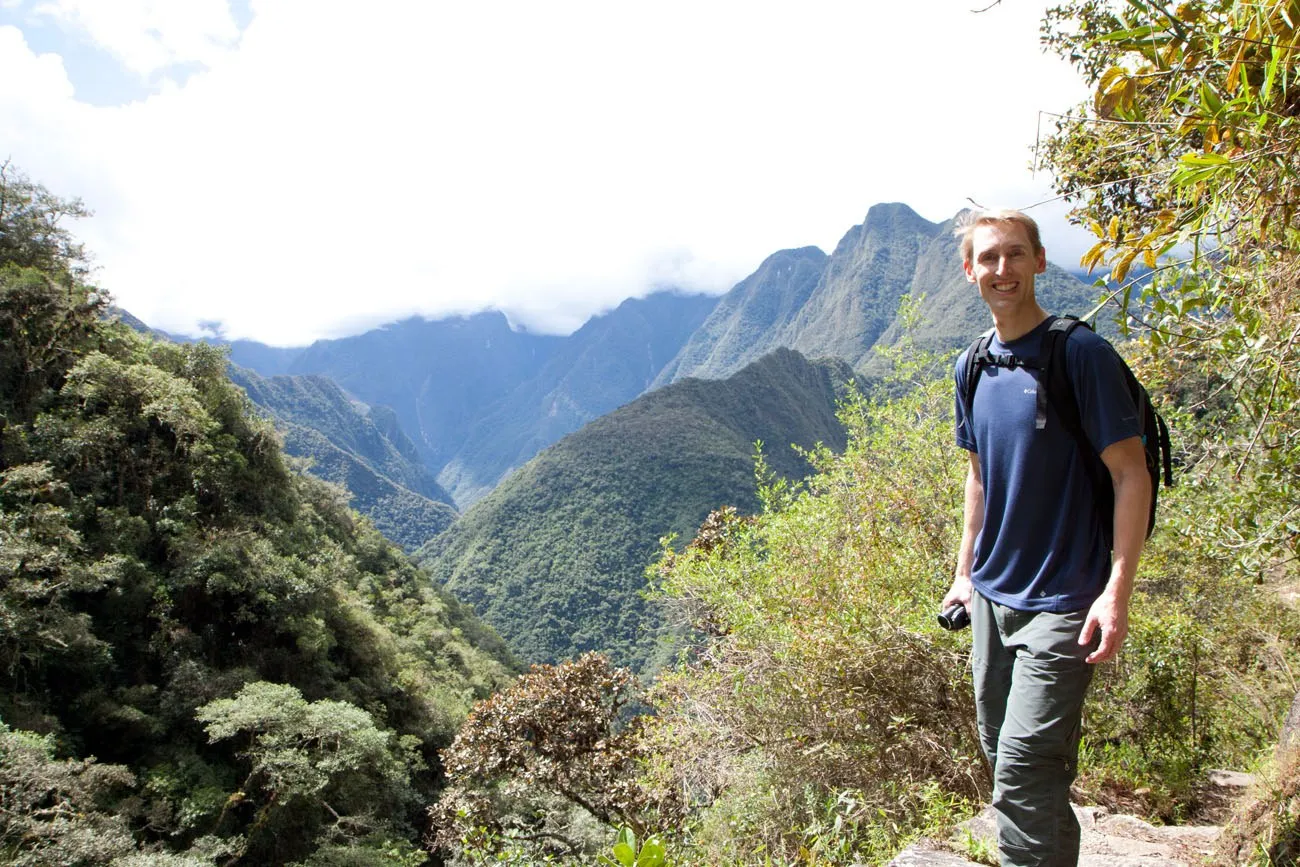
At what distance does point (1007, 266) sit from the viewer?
6.23 feet

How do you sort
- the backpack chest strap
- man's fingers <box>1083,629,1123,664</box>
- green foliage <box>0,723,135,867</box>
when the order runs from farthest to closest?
green foliage <box>0,723,135,867</box> < the backpack chest strap < man's fingers <box>1083,629,1123,664</box>

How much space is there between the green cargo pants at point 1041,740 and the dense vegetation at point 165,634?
13.6 metres

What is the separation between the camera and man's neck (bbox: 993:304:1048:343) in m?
1.91

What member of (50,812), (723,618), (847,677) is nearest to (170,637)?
(50,812)

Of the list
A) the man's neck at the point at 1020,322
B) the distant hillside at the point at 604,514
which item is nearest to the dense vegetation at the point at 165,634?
the man's neck at the point at 1020,322

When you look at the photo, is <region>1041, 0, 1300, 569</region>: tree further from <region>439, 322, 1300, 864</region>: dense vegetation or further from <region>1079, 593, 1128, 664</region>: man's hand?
<region>439, 322, 1300, 864</region>: dense vegetation

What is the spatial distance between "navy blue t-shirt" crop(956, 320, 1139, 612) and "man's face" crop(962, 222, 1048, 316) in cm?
10

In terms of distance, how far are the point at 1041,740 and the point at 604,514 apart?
263ft

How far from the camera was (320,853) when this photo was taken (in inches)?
562

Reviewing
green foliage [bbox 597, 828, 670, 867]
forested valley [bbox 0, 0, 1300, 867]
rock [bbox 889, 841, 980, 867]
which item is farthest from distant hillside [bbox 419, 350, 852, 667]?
green foliage [bbox 597, 828, 670, 867]

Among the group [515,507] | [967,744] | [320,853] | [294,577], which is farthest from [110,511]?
[515,507]

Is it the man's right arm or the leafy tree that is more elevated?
the man's right arm

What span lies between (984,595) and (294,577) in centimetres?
2290

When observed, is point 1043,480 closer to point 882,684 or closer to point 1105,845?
point 1105,845
